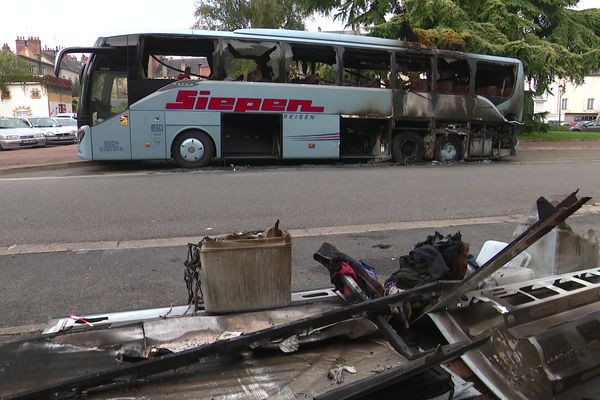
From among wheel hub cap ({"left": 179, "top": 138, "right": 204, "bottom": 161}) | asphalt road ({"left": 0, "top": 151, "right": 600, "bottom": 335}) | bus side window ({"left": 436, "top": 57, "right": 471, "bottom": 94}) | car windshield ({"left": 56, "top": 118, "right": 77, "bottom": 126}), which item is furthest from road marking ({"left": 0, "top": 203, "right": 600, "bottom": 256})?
car windshield ({"left": 56, "top": 118, "right": 77, "bottom": 126})

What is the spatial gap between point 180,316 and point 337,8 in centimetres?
2552

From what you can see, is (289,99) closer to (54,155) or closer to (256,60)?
(256,60)

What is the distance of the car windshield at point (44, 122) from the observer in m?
25.5

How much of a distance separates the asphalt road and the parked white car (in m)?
13.2

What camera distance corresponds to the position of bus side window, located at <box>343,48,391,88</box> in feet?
47.6

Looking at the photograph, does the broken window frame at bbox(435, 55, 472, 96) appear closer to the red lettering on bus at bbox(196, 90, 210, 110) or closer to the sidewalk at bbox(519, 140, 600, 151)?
the sidewalk at bbox(519, 140, 600, 151)

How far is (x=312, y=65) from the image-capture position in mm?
14648

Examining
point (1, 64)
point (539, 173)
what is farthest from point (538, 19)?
point (1, 64)

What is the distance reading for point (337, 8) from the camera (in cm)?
2603

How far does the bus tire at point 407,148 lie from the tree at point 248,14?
1875cm

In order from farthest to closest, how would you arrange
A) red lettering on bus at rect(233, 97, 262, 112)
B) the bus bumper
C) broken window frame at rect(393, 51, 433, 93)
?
broken window frame at rect(393, 51, 433, 93) → red lettering on bus at rect(233, 97, 262, 112) → the bus bumper

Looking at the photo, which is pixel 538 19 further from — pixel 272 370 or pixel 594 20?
pixel 272 370

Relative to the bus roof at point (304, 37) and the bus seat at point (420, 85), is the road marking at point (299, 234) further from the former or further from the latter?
the bus roof at point (304, 37)

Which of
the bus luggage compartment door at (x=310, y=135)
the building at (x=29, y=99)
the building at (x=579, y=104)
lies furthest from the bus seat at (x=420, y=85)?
the building at (x=579, y=104)
